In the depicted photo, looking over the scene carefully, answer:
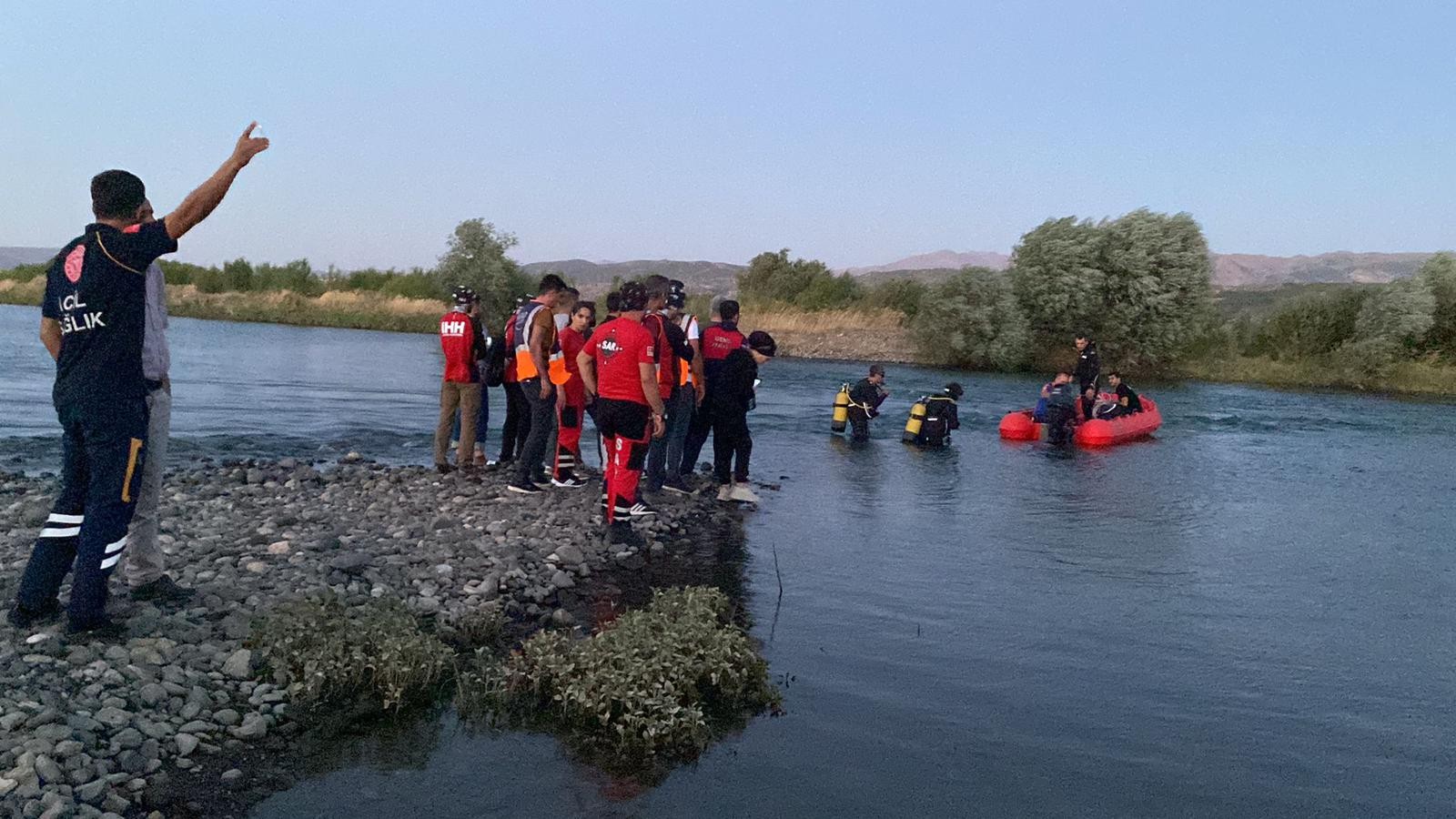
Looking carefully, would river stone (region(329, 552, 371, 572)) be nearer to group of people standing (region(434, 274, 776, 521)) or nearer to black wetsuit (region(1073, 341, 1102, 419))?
group of people standing (region(434, 274, 776, 521))

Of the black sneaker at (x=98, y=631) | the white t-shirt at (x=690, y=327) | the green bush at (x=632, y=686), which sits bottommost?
the green bush at (x=632, y=686)

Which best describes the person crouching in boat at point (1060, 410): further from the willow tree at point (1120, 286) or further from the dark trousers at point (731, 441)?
the willow tree at point (1120, 286)

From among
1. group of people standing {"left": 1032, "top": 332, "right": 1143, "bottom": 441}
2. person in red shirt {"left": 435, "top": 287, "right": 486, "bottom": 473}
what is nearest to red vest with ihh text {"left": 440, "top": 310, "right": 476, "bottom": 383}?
person in red shirt {"left": 435, "top": 287, "right": 486, "bottom": 473}

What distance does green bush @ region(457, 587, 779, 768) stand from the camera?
5.29m

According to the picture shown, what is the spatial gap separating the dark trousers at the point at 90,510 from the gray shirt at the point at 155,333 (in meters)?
0.37

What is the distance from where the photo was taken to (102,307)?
207 inches

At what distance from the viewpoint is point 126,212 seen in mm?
5391

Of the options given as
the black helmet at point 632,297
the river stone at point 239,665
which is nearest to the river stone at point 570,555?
the black helmet at point 632,297

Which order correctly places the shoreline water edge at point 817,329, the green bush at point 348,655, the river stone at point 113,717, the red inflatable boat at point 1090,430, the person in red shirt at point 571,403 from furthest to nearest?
the shoreline water edge at point 817,329, the red inflatable boat at point 1090,430, the person in red shirt at point 571,403, the green bush at point 348,655, the river stone at point 113,717

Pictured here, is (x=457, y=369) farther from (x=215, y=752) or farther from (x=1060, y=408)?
(x=1060, y=408)

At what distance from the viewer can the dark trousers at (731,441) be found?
1186 cm

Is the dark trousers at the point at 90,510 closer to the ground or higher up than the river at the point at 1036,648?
higher up

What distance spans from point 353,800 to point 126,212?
2.99 m

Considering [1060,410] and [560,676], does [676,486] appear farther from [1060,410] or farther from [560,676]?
[1060,410]
